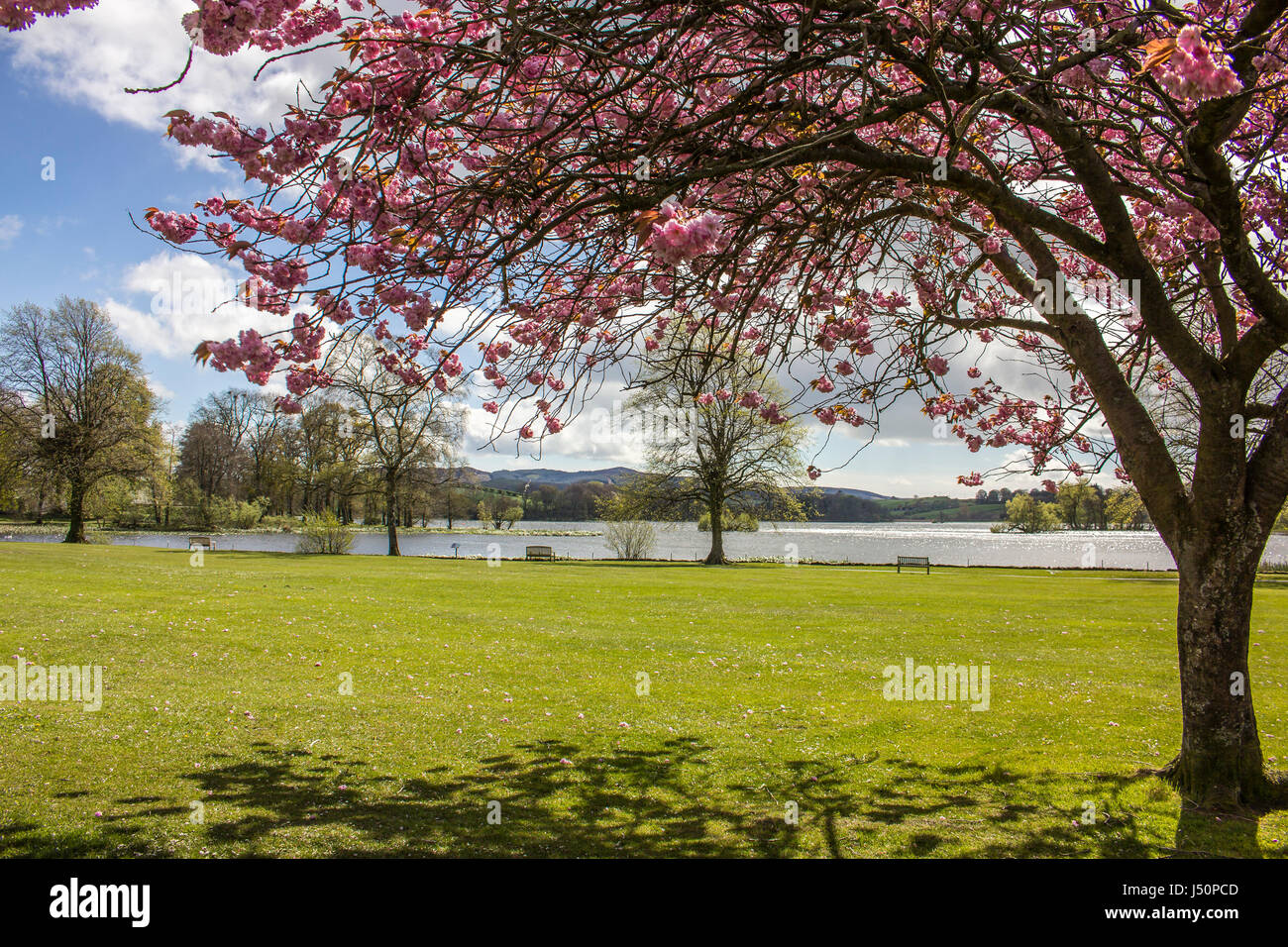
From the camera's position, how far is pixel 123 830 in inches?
166

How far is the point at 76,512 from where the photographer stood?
3033 cm

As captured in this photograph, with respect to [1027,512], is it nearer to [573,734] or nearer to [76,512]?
[573,734]

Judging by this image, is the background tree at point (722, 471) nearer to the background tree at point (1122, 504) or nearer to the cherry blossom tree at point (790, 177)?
the background tree at point (1122, 504)

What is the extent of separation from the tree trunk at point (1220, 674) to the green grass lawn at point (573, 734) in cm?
34

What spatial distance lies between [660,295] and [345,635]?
26.7 feet

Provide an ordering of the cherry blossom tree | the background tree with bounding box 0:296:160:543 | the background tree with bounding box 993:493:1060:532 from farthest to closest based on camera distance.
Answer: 1. the background tree with bounding box 993:493:1060:532
2. the background tree with bounding box 0:296:160:543
3. the cherry blossom tree

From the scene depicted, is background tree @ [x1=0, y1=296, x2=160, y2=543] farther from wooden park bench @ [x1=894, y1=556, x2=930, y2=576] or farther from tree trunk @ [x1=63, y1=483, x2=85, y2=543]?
wooden park bench @ [x1=894, y1=556, x2=930, y2=576]

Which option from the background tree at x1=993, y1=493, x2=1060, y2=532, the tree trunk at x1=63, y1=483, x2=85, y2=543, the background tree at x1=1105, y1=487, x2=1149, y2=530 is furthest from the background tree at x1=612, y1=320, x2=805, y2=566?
the background tree at x1=993, y1=493, x2=1060, y2=532

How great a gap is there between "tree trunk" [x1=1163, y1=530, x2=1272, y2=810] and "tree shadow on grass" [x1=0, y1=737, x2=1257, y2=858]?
36cm

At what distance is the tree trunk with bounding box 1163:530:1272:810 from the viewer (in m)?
4.83

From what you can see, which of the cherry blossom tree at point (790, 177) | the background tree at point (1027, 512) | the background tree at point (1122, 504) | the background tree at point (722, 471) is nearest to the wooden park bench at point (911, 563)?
the background tree at point (722, 471)

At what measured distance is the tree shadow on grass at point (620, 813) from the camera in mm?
4230

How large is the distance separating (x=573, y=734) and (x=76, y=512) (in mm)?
33742
